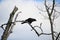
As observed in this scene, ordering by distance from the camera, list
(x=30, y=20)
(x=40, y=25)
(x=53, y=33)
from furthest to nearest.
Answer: (x=53, y=33), (x=40, y=25), (x=30, y=20)

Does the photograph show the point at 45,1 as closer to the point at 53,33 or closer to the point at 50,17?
the point at 50,17

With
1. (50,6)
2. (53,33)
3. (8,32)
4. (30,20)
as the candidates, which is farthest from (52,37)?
(8,32)

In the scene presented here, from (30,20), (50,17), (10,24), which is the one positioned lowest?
(50,17)

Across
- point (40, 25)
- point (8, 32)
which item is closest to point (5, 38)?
point (8, 32)

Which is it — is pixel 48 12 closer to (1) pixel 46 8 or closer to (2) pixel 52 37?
(1) pixel 46 8

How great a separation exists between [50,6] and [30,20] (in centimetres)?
921

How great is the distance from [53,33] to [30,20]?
8.94 meters

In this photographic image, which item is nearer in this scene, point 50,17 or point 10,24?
point 10,24

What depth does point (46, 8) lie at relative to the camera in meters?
16.0

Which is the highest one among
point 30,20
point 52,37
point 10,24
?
point 10,24

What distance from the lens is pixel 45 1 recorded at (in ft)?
52.7

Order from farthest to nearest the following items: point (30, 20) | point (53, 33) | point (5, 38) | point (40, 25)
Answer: point (53, 33) < point (40, 25) < point (30, 20) < point (5, 38)

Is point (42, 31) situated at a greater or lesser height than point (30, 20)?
lesser

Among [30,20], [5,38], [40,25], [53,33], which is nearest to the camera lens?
[5,38]
